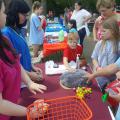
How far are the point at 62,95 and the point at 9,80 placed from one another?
71 centimetres

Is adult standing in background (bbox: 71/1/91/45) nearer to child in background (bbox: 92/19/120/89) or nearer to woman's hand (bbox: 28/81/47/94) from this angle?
child in background (bbox: 92/19/120/89)

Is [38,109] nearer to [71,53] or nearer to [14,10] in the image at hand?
[14,10]

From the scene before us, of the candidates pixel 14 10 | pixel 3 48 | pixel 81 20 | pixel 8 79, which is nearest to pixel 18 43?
pixel 14 10

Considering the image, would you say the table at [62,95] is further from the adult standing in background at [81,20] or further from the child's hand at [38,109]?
the adult standing in background at [81,20]

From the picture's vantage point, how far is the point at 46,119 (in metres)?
1.75

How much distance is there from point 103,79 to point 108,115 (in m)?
0.76

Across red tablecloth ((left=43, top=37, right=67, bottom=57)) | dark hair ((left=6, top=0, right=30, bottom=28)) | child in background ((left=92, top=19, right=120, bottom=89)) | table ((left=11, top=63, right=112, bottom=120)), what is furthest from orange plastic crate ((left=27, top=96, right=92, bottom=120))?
red tablecloth ((left=43, top=37, right=67, bottom=57))

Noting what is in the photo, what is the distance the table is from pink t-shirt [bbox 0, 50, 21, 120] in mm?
235

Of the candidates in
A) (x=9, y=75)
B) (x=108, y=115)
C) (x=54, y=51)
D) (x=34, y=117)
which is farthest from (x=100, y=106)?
(x=54, y=51)

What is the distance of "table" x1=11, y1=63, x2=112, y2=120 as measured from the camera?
1.84m

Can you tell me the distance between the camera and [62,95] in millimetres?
2174

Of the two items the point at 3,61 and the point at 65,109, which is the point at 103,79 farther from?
the point at 3,61

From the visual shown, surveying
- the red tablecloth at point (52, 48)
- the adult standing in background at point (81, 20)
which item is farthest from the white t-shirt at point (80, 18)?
the red tablecloth at point (52, 48)

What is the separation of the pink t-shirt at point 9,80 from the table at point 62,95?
0.24 meters
